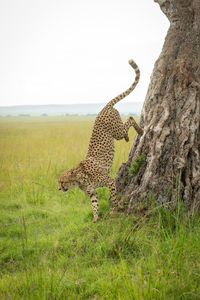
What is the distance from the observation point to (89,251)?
4.07m

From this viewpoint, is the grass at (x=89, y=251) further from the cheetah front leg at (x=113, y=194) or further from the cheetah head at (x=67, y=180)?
the cheetah head at (x=67, y=180)

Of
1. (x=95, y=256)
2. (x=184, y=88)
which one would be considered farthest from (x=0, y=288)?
(x=184, y=88)

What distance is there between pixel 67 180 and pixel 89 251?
1.27 metres

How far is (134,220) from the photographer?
4559 millimetres

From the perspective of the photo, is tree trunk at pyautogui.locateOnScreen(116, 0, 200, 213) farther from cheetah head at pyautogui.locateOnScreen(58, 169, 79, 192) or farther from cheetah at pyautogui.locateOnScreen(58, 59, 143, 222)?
cheetah head at pyautogui.locateOnScreen(58, 169, 79, 192)

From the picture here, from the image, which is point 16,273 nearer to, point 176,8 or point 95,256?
point 95,256

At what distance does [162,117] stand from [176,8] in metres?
1.73

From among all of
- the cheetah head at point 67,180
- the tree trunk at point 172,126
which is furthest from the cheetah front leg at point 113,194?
the cheetah head at point 67,180

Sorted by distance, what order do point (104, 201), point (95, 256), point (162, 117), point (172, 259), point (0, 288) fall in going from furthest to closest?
point (104, 201), point (162, 117), point (95, 256), point (0, 288), point (172, 259)

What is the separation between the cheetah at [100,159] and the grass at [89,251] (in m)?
0.45

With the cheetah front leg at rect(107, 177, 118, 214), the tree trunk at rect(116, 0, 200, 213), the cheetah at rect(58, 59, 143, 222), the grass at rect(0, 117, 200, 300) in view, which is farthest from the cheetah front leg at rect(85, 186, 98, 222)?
the tree trunk at rect(116, 0, 200, 213)

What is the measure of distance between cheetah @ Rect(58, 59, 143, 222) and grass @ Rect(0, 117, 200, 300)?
1.48ft

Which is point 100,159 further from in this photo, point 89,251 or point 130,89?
point 89,251

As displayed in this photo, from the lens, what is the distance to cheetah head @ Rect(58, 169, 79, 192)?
503 cm
